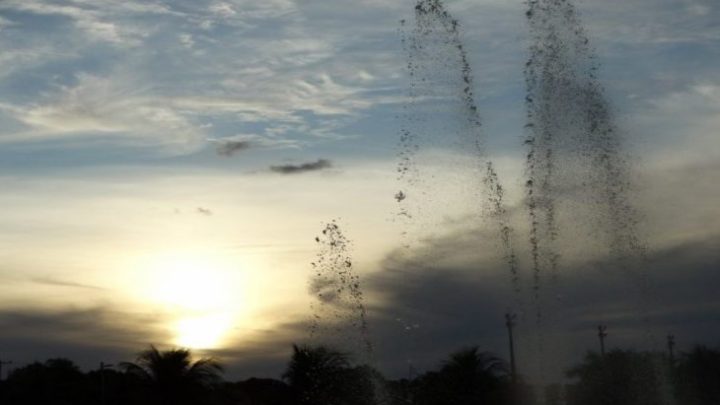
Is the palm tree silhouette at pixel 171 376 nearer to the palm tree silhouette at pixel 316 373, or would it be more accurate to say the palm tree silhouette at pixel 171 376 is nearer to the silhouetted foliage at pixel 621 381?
the palm tree silhouette at pixel 316 373

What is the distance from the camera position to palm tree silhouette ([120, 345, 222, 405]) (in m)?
54.2

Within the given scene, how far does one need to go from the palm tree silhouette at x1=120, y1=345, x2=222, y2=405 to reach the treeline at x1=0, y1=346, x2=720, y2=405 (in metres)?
0.05

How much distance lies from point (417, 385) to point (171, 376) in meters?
19.5

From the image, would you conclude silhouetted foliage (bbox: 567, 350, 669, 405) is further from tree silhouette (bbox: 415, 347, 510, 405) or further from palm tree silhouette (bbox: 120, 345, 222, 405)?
palm tree silhouette (bbox: 120, 345, 222, 405)

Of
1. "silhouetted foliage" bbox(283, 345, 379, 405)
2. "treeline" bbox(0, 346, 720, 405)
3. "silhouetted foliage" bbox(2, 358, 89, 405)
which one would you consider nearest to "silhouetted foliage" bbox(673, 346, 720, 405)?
"treeline" bbox(0, 346, 720, 405)

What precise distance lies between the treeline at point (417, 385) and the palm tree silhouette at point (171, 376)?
51 mm

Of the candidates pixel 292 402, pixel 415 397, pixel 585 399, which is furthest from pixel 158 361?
pixel 585 399

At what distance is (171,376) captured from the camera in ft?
178

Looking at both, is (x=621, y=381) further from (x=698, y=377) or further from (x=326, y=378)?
(x=326, y=378)

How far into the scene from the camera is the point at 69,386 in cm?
8081

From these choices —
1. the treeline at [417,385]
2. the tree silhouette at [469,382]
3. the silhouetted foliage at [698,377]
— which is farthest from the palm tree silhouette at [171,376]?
the silhouetted foliage at [698,377]

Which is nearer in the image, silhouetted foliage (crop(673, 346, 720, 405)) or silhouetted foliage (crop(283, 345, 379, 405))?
silhouetted foliage (crop(283, 345, 379, 405))

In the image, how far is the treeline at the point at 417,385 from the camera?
5475 cm

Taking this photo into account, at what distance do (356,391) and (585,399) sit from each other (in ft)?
52.4
